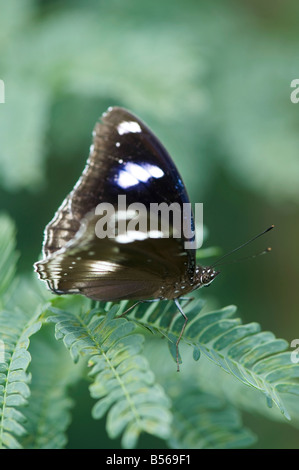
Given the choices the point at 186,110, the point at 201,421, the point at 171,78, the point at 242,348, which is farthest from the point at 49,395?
the point at 171,78

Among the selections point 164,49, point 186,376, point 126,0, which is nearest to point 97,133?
point 164,49

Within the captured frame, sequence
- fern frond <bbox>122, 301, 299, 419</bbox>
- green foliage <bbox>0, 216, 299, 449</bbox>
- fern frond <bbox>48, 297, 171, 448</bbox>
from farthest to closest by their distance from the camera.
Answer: fern frond <bbox>122, 301, 299, 419</bbox> → green foliage <bbox>0, 216, 299, 449</bbox> → fern frond <bbox>48, 297, 171, 448</bbox>

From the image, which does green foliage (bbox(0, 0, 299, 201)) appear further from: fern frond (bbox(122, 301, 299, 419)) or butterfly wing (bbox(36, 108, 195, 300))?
fern frond (bbox(122, 301, 299, 419))

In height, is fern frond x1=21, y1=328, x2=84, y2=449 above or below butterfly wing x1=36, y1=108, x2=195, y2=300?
below

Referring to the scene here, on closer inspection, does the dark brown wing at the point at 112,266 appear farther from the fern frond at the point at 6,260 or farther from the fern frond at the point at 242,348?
the fern frond at the point at 242,348

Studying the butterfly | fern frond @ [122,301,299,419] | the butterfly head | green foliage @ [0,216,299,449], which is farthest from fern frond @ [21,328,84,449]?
the butterfly head

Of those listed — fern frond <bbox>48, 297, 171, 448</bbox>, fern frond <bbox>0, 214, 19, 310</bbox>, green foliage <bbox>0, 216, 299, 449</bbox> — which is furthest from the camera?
fern frond <bbox>0, 214, 19, 310</bbox>
